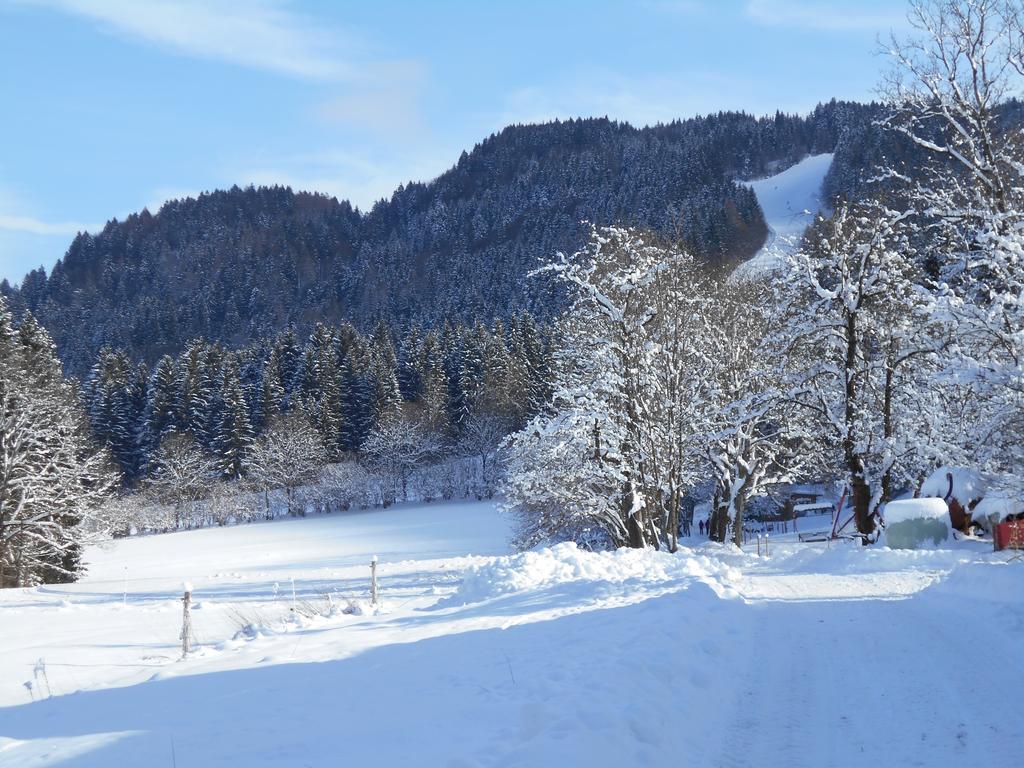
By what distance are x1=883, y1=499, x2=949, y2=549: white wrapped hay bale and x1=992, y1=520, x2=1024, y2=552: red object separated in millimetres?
3167

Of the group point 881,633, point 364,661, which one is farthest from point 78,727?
point 881,633

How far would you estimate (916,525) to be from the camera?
23.2 meters

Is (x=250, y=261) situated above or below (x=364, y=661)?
above

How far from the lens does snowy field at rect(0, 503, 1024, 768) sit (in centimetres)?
549

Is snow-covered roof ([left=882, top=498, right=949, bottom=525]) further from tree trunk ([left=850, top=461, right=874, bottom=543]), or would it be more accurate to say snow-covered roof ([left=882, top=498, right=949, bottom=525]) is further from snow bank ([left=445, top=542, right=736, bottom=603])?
snow bank ([left=445, top=542, right=736, bottom=603])

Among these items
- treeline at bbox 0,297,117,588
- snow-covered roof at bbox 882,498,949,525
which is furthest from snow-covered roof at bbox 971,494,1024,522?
treeline at bbox 0,297,117,588

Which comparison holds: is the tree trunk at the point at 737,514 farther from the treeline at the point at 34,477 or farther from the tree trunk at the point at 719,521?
the treeline at the point at 34,477

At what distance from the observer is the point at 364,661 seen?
8.15m

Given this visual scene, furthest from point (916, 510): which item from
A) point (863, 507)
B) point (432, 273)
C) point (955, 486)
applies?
point (432, 273)

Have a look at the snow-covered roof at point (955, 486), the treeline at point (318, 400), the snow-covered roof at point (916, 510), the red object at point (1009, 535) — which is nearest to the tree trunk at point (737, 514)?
the snow-covered roof at point (916, 510)

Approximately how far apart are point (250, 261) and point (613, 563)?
194 metres

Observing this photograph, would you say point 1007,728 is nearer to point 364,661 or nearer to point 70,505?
point 364,661

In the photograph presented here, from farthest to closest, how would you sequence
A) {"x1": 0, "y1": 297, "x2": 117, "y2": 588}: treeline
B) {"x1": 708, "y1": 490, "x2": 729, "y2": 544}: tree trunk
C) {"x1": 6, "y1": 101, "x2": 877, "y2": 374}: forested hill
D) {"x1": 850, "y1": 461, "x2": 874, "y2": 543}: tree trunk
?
{"x1": 6, "y1": 101, "x2": 877, "y2": 374}: forested hill
{"x1": 708, "y1": 490, "x2": 729, "y2": 544}: tree trunk
{"x1": 0, "y1": 297, "x2": 117, "y2": 588}: treeline
{"x1": 850, "y1": 461, "x2": 874, "y2": 543}: tree trunk

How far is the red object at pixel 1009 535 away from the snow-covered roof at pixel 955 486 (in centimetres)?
613
